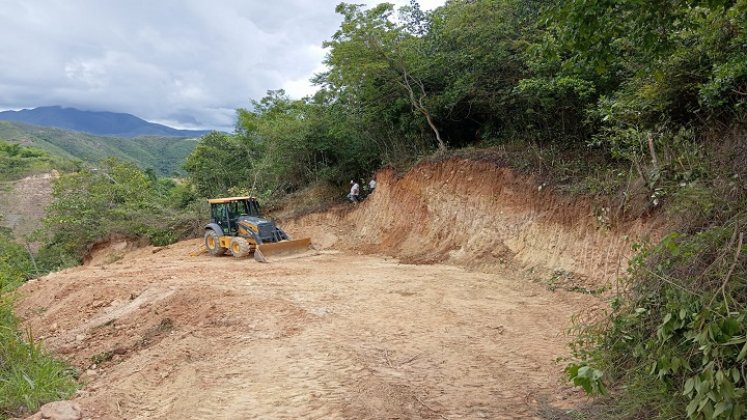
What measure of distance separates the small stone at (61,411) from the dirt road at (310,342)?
0.57 feet

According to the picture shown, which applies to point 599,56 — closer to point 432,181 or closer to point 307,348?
point 307,348

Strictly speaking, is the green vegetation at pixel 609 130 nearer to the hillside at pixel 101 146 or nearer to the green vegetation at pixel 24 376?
the green vegetation at pixel 24 376

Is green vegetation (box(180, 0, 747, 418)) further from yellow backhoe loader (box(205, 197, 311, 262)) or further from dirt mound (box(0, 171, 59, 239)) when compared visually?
dirt mound (box(0, 171, 59, 239))

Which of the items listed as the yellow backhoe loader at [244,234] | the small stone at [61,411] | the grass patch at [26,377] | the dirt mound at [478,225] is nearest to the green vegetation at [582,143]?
the dirt mound at [478,225]

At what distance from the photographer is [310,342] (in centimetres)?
651

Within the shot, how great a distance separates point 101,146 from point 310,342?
8172 cm

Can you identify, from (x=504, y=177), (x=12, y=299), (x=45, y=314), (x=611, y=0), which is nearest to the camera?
(x=611, y=0)

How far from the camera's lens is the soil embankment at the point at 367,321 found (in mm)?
4918

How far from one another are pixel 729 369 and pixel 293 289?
8020mm

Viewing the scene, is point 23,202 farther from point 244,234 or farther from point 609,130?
point 609,130

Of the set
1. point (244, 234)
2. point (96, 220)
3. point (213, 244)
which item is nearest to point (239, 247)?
point (244, 234)

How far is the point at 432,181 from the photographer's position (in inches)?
589

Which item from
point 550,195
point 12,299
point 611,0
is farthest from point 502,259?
point 12,299

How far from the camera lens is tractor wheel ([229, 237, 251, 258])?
48.5 ft
